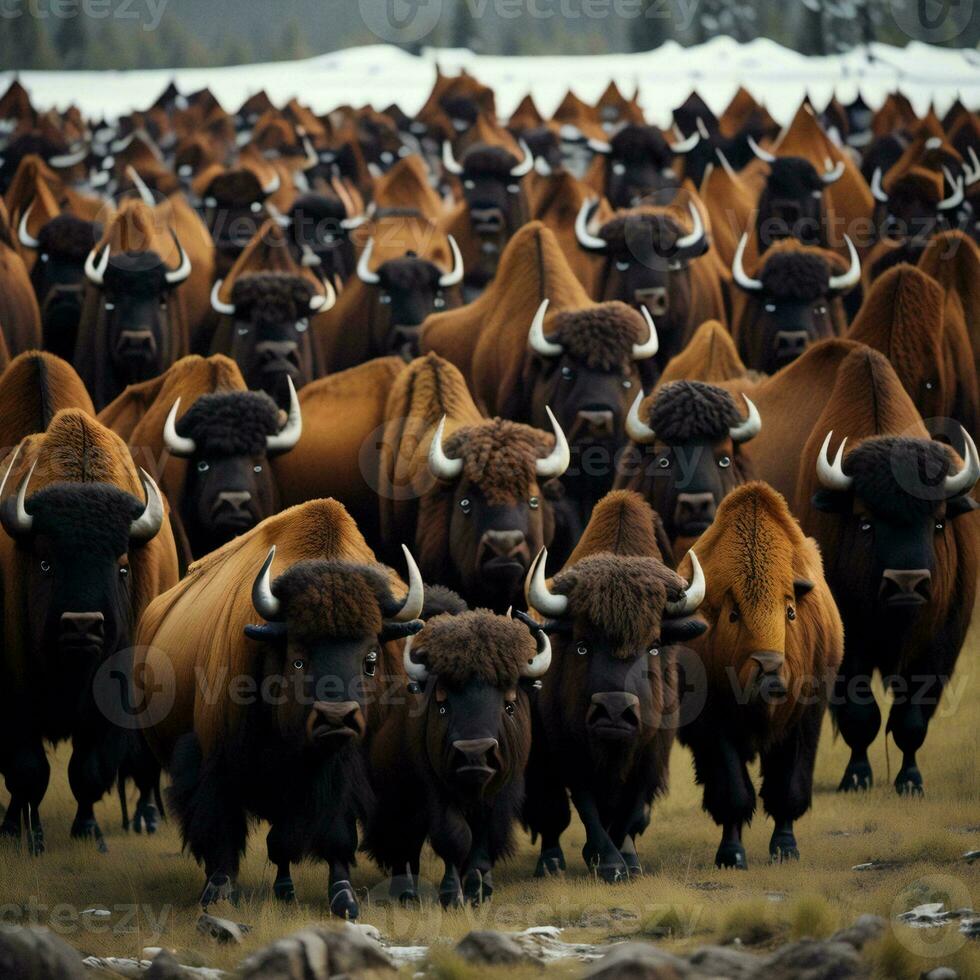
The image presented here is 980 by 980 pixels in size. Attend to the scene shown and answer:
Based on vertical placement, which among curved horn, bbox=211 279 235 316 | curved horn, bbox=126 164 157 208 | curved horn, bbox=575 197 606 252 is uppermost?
curved horn, bbox=126 164 157 208

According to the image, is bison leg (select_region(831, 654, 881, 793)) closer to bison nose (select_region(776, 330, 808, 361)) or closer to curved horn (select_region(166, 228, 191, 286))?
bison nose (select_region(776, 330, 808, 361))

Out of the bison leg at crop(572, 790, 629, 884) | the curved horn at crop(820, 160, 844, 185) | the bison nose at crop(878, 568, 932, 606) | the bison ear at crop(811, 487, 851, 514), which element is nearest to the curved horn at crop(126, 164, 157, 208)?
the curved horn at crop(820, 160, 844, 185)

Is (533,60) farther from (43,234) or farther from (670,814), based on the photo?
(670,814)

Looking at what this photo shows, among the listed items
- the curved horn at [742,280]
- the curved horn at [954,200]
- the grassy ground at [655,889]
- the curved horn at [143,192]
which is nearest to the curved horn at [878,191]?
the curved horn at [954,200]

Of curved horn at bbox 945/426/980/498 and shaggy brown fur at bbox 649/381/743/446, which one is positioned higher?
shaggy brown fur at bbox 649/381/743/446

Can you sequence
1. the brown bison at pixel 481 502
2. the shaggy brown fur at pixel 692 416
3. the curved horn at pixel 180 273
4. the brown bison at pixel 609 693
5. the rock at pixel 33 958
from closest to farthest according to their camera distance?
the rock at pixel 33 958 < the brown bison at pixel 609 693 < the brown bison at pixel 481 502 < the shaggy brown fur at pixel 692 416 < the curved horn at pixel 180 273

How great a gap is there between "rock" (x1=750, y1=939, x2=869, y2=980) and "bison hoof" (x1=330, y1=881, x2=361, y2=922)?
2.35 metres

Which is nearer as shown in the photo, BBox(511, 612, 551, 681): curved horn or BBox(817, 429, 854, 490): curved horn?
BBox(511, 612, 551, 681): curved horn

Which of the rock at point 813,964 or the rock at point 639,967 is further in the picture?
the rock at point 813,964

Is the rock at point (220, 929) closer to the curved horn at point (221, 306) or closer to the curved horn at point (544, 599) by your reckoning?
the curved horn at point (544, 599)

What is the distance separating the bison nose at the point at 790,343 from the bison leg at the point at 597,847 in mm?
7545

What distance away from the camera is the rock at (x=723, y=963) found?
22.7 feet

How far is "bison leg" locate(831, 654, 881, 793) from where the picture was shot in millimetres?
11914

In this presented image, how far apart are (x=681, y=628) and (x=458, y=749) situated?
143 cm
